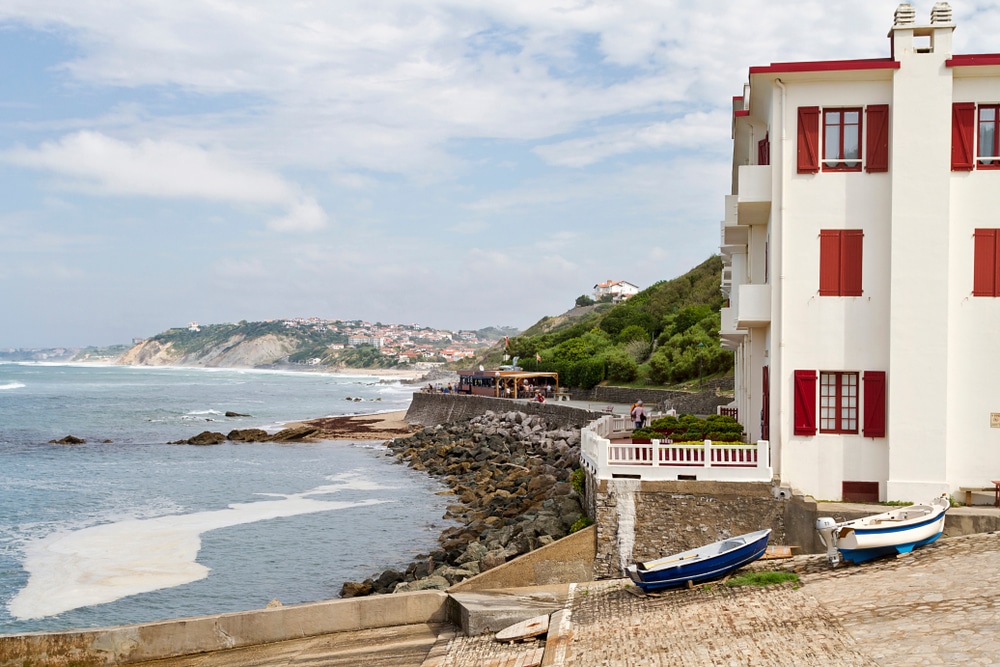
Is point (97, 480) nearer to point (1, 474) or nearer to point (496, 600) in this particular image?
point (1, 474)

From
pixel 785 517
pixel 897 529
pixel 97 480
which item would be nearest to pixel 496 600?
pixel 785 517

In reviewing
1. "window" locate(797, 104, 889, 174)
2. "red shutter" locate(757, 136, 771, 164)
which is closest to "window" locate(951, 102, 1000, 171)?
"window" locate(797, 104, 889, 174)

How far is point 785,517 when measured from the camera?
56.5 ft

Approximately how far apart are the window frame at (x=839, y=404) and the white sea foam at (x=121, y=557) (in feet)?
53.1

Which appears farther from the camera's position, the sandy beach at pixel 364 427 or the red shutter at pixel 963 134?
the sandy beach at pixel 364 427

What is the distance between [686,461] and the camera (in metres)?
17.6

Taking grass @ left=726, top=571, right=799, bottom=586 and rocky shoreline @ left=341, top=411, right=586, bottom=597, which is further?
rocky shoreline @ left=341, top=411, right=586, bottom=597

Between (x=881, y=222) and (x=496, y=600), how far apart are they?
10.4 metres

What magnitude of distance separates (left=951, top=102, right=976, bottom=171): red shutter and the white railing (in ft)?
22.0

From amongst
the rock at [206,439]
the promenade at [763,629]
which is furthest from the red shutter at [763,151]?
the rock at [206,439]

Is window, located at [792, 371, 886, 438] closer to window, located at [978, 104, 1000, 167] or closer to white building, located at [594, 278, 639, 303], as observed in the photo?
window, located at [978, 104, 1000, 167]

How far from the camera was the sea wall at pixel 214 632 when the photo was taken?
14906 millimetres

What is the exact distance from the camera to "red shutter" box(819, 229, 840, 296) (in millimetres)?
18016

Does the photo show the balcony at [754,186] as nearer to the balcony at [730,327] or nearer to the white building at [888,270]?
the white building at [888,270]
